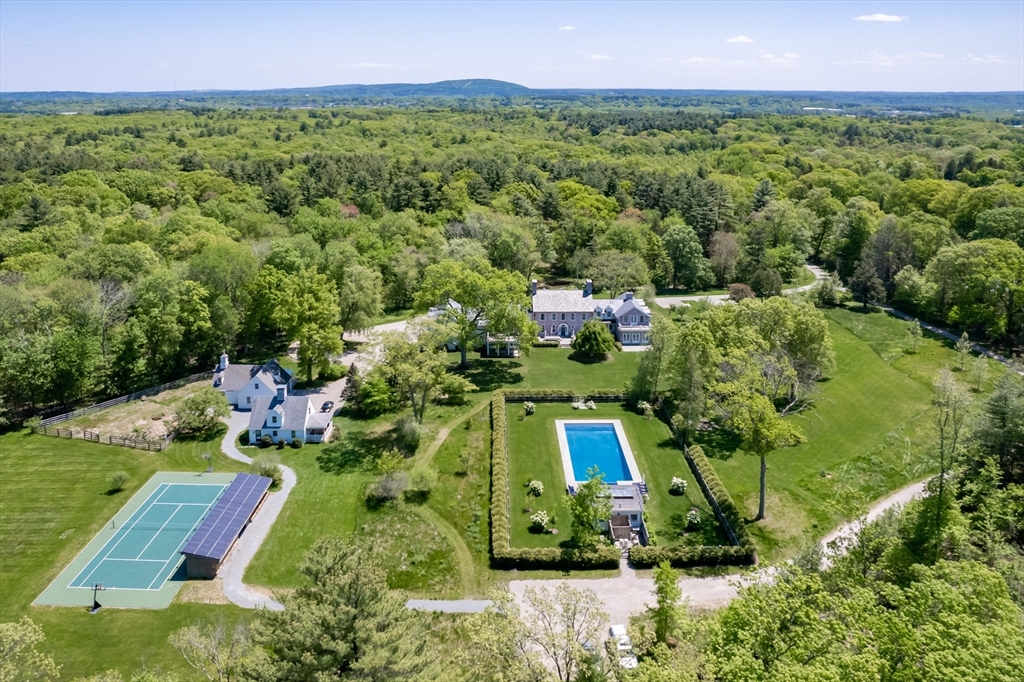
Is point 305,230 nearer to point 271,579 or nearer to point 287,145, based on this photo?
point 271,579

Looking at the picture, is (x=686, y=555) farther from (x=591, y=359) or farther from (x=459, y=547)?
(x=591, y=359)

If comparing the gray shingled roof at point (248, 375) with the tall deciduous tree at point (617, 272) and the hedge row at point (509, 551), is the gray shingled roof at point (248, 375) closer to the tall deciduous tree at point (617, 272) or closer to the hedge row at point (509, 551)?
the hedge row at point (509, 551)

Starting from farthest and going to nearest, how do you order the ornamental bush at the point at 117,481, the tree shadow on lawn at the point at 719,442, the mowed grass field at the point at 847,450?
1. the tree shadow on lawn at the point at 719,442
2. the ornamental bush at the point at 117,481
3. the mowed grass field at the point at 847,450

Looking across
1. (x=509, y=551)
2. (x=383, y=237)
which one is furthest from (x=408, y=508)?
(x=383, y=237)

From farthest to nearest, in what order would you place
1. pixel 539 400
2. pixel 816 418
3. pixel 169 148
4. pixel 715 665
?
pixel 169 148 < pixel 539 400 < pixel 816 418 < pixel 715 665

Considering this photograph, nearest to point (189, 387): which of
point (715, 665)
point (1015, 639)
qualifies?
point (715, 665)

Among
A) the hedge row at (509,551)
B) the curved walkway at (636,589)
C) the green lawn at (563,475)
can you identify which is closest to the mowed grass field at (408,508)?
the hedge row at (509,551)
